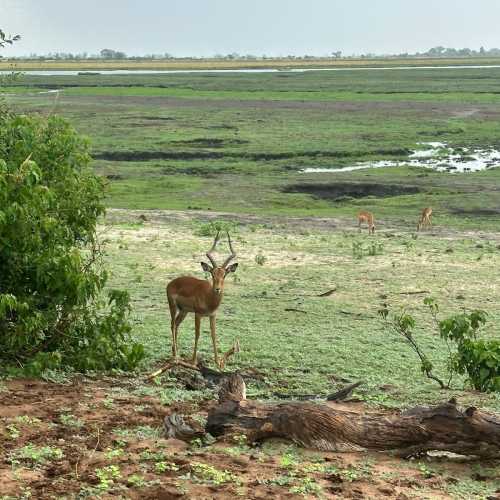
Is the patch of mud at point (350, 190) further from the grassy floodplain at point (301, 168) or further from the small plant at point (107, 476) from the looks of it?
the small plant at point (107, 476)

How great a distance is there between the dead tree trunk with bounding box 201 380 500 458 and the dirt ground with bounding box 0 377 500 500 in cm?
12

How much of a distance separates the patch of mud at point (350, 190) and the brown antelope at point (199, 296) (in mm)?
17249

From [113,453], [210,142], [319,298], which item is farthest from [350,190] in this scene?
[113,453]

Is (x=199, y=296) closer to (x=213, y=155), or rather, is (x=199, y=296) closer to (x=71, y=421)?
(x=71, y=421)

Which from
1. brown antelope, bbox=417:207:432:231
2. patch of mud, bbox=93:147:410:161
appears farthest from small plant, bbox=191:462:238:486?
patch of mud, bbox=93:147:410:161

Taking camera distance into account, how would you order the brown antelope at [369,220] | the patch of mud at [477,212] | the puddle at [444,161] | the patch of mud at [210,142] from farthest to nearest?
the patch of mud at [210,142] < the puddle at [444,161] < the patch of mud at [477,212] < the brown antelope at [369,220]

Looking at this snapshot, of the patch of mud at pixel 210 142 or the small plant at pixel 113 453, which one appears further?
the patch of mud at pixel 210 142

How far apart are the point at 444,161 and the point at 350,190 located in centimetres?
848

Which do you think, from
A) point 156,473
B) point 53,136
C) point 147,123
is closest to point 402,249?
point 53,136

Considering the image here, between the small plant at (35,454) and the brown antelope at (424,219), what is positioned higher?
the brown antelope at (424,219)

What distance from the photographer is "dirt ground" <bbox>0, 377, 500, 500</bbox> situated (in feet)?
20.6

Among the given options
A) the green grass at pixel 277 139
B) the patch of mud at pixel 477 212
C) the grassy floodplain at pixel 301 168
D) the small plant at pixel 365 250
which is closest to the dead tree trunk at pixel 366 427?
the grassy floodplain at pixel 301 168

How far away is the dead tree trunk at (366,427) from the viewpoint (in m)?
7.01

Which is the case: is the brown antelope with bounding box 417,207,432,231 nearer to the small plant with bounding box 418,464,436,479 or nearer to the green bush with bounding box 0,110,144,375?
A: the green bush with bounding box 0,110,144,375
